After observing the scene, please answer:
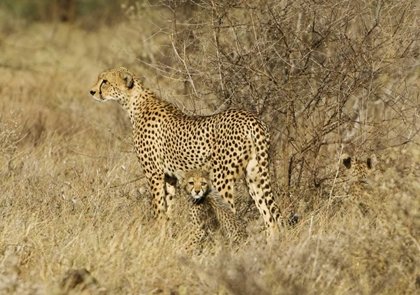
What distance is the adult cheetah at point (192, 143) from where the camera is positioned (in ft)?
19.3

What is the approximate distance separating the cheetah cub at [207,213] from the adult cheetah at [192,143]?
0.39 feet

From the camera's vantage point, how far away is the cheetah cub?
18.3 feet

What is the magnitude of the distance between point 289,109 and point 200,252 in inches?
51.3

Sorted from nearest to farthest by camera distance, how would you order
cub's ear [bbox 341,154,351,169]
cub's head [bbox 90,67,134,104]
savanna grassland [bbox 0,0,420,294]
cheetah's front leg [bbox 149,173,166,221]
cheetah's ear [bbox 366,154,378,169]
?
savanna grassland [bbox 0,0,420,294]
cheetah's ear [bbox 366,154,378,169]
cub's ear [bbox 341,154,351,169]
cheetah's front leg [bbox 149,173,166,221]
cub's head [bbox 90,67,134,104]

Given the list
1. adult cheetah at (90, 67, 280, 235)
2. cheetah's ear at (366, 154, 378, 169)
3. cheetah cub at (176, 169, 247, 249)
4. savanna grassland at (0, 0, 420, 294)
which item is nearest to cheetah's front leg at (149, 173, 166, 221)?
adult cheetah at (90, 67, 280, 235)

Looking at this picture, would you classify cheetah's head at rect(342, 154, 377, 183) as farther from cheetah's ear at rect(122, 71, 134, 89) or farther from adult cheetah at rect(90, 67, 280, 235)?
cheetah's ear at rect(122, 71, 134, 89)

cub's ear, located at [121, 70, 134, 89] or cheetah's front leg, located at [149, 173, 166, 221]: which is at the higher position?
cub's ear, located at [121, 70, 134, 89]

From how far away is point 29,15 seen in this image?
20.0m

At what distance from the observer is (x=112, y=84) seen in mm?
6715

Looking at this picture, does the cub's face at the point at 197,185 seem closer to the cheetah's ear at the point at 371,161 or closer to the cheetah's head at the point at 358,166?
the cheetah's head at the point at 358,166

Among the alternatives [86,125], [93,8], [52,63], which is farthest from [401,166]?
[93,8]

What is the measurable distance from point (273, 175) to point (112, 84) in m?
1.32

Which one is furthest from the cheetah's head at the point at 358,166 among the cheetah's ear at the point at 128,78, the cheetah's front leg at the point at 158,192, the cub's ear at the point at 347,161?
the cheetah's ear at the point at 128,78

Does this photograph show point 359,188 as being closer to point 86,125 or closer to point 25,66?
point 86,125
